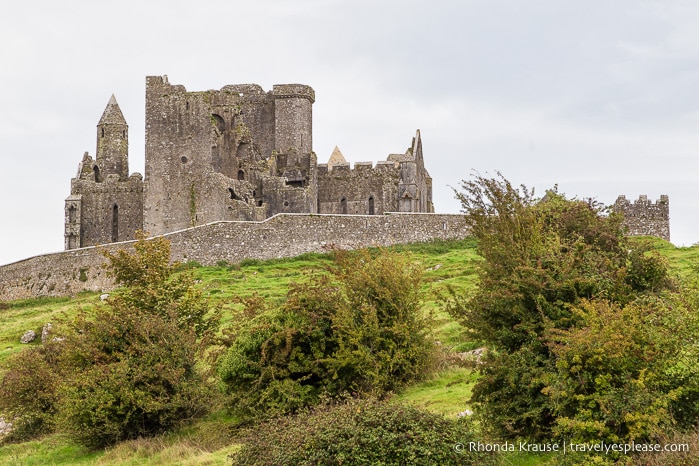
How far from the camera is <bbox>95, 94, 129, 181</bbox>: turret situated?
59.4 meters

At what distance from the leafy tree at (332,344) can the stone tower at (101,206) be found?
3424 cm

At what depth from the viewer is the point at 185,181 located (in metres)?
54.2

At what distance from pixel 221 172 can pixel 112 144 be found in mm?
9160

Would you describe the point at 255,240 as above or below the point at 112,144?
below

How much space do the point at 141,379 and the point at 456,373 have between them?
8.66 metres

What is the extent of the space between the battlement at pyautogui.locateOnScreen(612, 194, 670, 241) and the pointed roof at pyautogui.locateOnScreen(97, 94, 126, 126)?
33.9 meters

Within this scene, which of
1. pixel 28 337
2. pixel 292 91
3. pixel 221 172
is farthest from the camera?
pixel 292 91

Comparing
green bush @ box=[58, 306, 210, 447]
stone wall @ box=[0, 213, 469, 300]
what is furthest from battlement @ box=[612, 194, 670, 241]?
green bush @ box=[58, 306, 210, 447]

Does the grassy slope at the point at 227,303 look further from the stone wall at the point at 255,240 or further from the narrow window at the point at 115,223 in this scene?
the narrow window at the point at 115,223

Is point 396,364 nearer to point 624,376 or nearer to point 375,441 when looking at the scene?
point 375,441

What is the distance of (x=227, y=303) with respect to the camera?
33.2 metres

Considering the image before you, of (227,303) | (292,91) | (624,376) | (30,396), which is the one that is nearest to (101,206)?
(292,91)

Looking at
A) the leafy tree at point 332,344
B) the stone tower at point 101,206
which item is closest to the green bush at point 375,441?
the leafy tree at point 332,344

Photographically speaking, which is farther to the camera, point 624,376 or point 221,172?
point 221,172
